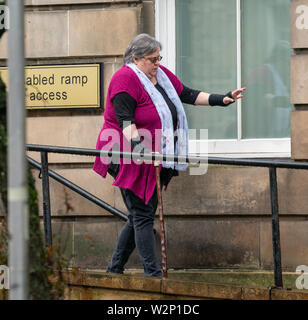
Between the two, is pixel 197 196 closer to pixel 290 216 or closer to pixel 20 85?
pixel 290 216

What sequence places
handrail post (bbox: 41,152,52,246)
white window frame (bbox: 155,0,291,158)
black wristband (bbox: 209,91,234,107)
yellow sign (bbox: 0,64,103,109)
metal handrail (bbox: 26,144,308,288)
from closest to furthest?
metal handrail (bbox: 26,144,308,288) < handrail post (bbox: 41,152,52,246) < black wristband (bbox: 209,91,234,107) < white window frame (bbox: 155,0,291,158) < yellow sign (bbox: 0,64,103,109)

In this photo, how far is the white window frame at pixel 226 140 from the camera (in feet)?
28.5

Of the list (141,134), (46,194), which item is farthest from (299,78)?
(46,194)

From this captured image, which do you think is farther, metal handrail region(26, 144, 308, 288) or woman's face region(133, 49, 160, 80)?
woman's face region(133, 49, 160, 80)

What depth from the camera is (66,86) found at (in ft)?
28.9

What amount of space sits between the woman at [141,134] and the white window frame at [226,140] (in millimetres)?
1626

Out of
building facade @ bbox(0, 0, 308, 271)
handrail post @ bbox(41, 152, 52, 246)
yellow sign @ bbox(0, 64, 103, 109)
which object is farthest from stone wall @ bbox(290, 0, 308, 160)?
handrail post @ bbox(41, 152, 52, 246)

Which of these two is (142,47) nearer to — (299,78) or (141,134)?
(141,134)

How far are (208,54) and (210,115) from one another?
23.6 inches

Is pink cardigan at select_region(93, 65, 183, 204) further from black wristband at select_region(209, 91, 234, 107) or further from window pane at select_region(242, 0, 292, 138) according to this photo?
window pane at select_region(242, 0, 292, 138)

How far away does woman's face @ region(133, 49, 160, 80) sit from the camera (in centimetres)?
698

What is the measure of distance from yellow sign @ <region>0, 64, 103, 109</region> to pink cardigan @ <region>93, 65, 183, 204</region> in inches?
71.1

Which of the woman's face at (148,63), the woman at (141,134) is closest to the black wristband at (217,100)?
the woman at (141,134)
